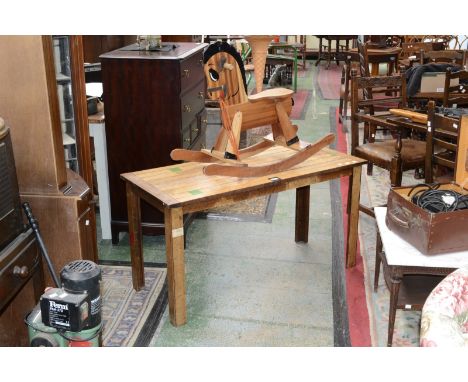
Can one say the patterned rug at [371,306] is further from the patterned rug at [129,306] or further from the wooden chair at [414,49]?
the wooden chair at [414,49]

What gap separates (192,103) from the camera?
407cm

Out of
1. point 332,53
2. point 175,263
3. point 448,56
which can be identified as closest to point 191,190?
point 175,263

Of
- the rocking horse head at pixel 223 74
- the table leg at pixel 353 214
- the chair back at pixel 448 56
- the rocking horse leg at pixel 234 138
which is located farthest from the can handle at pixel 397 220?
the chair back at pixel 448 56

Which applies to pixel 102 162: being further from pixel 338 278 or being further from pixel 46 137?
pixel 338 278

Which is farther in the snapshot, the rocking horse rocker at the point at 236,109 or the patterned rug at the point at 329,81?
the patterned rug at the point at 329,81

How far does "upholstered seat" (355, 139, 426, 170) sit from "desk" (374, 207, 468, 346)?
1413 mm

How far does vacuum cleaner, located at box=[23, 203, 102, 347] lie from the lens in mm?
2191

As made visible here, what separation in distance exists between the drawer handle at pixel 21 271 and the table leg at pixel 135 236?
88cm

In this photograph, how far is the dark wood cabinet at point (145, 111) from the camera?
372cm

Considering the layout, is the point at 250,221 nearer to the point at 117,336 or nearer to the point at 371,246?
the point at 371,246

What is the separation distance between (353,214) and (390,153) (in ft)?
2.84

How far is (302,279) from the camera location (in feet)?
11.8

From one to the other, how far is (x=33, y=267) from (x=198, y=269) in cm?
137
